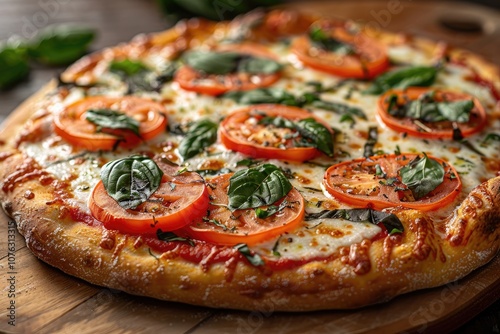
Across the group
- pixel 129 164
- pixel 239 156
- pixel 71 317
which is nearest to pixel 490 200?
pixel 239 156

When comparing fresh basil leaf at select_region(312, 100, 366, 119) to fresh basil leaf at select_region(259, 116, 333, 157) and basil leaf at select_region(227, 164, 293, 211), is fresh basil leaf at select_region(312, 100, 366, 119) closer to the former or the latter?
fresh basil leaf at select_region(259, 116, 333, 157)

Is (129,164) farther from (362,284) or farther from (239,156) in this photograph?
(362,284)

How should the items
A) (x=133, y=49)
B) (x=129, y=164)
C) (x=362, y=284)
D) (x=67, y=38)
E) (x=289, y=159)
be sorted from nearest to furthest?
1. (x=362, y=284)
2. (x=129, y=164)
3. (x=289, y=159)
4. (x=133, y=49)
5. (x=67, y=38)

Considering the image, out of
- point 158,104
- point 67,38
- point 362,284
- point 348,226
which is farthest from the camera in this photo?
point 67,38

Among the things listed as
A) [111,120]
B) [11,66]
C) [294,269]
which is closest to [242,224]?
[294,269]

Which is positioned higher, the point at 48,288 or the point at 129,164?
the point at 129,164

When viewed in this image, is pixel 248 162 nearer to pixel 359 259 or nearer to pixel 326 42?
pixel 359 259

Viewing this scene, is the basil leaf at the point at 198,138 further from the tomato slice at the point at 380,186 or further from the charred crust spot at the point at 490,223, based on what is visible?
the charred crust spot at the point at 490,223
